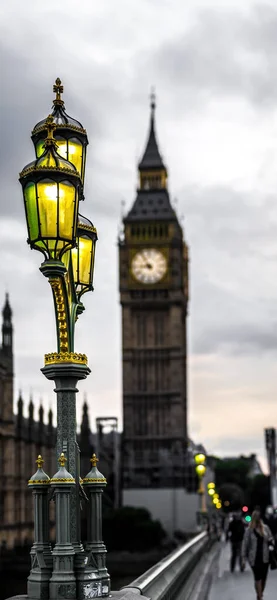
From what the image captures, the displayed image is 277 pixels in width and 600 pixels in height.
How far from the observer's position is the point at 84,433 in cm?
10119

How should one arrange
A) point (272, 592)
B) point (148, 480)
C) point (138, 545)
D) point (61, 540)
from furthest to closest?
point (148, 480) → point (138, 545) → point (272, 592) → point (61, 540)

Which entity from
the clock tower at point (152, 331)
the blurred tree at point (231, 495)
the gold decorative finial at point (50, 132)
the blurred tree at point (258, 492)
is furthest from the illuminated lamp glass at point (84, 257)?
the blurred tree at point (231, 495)

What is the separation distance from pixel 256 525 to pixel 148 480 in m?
79.8

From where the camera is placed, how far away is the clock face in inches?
4107

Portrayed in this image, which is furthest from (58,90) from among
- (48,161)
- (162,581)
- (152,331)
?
(152,331)

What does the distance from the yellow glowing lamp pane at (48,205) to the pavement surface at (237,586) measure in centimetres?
906

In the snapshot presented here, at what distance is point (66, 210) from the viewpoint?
853 cm

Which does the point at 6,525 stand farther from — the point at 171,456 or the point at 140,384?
the point at 140,384

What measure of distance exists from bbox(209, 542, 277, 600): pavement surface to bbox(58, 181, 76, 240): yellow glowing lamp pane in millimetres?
8948

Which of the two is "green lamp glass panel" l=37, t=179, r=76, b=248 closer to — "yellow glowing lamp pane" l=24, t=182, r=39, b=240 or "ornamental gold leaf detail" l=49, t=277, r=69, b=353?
"yellow glowing lamp pane" l=24, t=182, r=39, b=240

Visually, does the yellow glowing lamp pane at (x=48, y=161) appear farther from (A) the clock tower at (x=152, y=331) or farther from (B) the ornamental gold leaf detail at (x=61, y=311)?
(A) the clock tower at (x=152, y=331)

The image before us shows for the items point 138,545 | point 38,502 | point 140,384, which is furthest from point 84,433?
point 38,502

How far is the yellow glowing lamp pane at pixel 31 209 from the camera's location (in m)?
8.52

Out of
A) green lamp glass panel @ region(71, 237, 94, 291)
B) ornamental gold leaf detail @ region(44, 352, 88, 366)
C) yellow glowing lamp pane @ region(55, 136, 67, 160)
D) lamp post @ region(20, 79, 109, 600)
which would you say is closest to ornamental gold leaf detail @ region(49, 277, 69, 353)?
lamp post @ region(20, 79, 109, 600)
